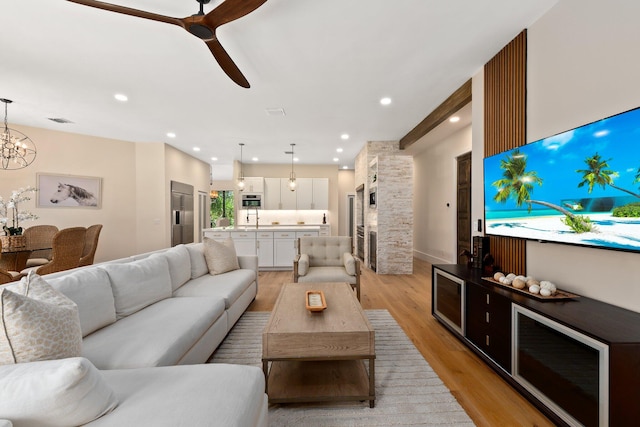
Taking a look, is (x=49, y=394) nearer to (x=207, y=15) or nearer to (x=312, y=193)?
(x=207, y=15)

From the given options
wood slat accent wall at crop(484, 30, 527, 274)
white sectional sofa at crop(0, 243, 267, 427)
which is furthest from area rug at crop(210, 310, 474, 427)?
wood slat accent wall at crop(484, 30, 527, 274)

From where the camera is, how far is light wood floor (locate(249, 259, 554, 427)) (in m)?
1.67

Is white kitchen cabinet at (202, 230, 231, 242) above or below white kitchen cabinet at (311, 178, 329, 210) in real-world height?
below

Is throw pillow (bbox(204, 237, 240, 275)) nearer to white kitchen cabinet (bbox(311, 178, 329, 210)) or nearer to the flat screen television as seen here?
the flat screen television

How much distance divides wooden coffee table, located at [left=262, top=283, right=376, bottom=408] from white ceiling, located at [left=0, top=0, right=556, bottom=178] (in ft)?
7.74

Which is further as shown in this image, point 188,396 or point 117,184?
point 117,184

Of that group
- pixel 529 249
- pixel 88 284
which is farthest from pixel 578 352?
pixel 88 284

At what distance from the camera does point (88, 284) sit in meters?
1.80

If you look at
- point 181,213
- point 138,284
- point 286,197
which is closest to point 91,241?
point 181,213

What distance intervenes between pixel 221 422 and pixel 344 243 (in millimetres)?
3108

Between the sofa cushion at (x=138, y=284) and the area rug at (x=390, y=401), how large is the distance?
738mm

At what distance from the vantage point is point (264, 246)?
5648 millimetres

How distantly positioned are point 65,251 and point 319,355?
3.77m

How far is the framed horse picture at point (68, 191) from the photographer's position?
203 inches
